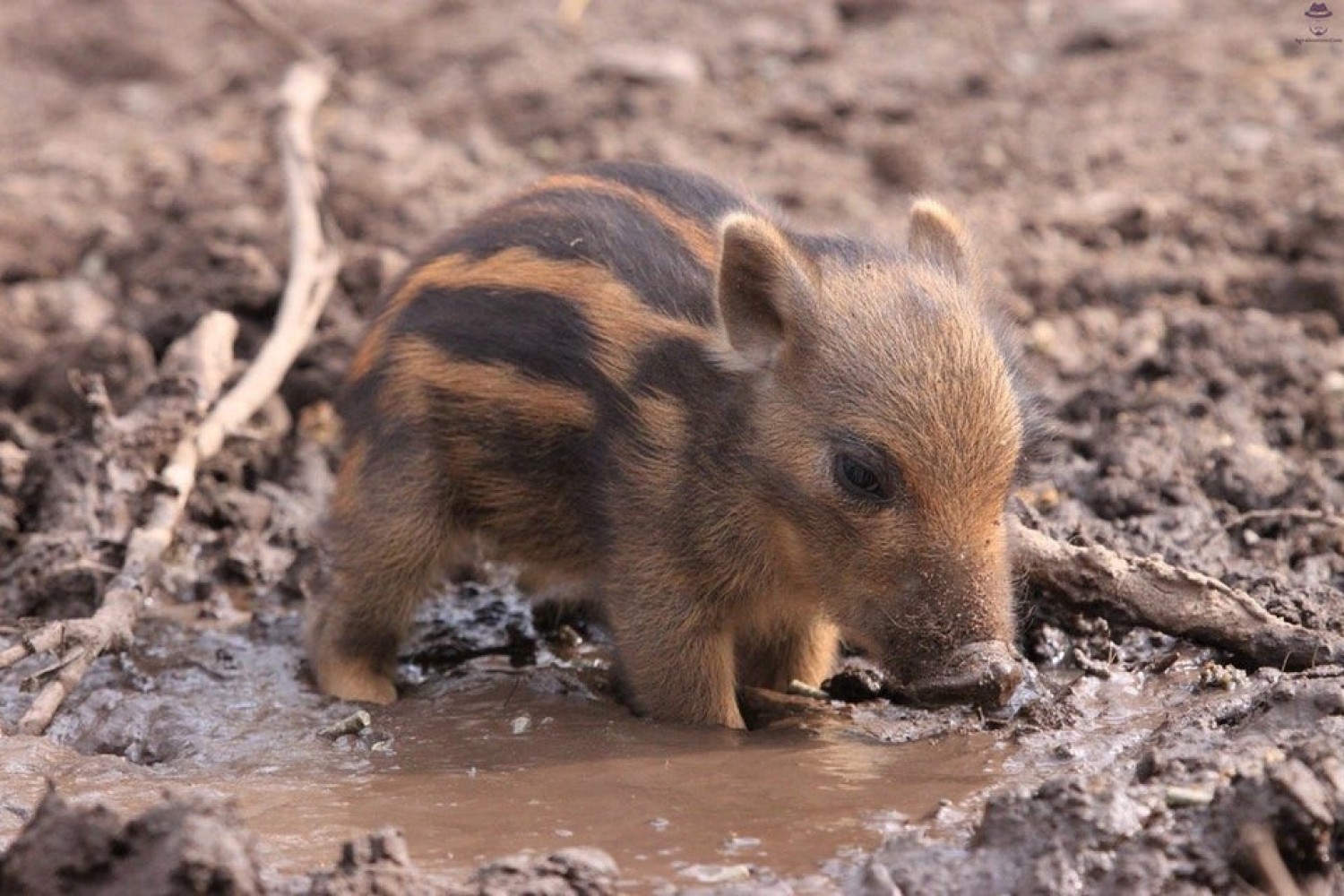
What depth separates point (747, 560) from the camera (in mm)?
5129

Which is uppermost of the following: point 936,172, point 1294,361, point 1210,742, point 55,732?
point 936,172

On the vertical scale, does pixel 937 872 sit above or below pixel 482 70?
below

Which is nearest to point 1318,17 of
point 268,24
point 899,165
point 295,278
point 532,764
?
point 899,165

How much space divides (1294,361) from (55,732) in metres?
4.80

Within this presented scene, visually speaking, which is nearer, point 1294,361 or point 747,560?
point 747,560

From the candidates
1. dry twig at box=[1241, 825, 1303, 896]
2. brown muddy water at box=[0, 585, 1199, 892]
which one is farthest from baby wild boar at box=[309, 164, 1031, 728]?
dry twig at box=[1241, 825, 1303, 896]

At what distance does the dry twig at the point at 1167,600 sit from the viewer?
495cm

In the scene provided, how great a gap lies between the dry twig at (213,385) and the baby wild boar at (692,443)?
620 mm

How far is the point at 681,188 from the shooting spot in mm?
5699

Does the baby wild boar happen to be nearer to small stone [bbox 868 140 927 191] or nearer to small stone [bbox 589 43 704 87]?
small stone [bbox 868 140 927 191]

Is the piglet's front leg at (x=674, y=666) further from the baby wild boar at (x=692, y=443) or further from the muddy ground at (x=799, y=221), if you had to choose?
the muddy ground at (x=799, y=221)

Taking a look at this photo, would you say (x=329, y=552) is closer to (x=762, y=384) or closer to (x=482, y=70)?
(x=762, y=384)

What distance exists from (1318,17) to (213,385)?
281 inches

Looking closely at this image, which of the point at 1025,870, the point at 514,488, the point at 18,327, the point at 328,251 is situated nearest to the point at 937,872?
the point at 1025,870
